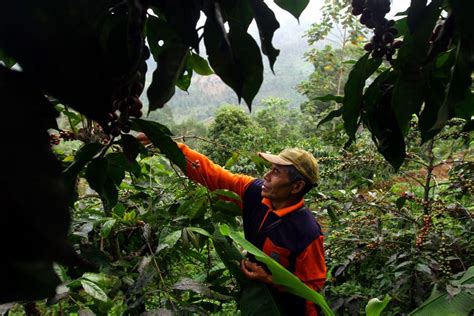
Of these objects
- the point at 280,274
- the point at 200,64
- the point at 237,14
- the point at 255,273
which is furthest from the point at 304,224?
the point at 237,14

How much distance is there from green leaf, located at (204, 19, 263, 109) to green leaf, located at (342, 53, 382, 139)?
29 centimetres

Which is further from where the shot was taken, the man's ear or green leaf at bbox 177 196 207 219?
the man's ear

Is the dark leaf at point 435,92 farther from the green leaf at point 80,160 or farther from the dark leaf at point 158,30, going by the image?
the green leaf at point 80,160

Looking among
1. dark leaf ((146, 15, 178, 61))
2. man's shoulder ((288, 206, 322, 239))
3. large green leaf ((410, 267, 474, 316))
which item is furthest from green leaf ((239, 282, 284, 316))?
dark leaf ((146, 15, 178, 61))

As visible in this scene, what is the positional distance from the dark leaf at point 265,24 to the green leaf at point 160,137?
0.67 ft

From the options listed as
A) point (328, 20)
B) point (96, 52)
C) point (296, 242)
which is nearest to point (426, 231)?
point (296, 242)

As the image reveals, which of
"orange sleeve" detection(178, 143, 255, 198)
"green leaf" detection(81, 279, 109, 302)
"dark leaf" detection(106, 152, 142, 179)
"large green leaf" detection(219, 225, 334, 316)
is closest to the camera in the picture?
"dark leaf" detection(106, 152, 142, 179)

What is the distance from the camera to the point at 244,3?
0.54 m

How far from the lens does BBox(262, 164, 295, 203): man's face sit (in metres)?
1.84

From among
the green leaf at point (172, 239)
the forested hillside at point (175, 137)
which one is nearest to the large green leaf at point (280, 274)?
the forested hillside at point (175, 137)

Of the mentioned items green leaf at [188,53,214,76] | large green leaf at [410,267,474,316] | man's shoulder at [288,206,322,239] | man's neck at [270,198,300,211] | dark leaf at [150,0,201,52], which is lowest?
large green leaf at [410,267,474,316]

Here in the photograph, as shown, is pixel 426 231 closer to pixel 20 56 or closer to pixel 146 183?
pixel 146 183

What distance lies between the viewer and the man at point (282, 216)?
5.37 feet

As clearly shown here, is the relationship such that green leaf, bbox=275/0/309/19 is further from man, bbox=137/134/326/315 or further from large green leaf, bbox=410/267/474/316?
large green leaf, bbox=410/267/474/316
